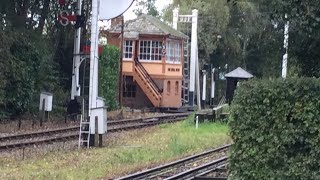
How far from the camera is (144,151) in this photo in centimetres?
2191

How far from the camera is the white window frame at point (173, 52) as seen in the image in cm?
5744

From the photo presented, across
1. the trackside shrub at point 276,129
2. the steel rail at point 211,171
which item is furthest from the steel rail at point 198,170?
the trackside shrub at point 276,129

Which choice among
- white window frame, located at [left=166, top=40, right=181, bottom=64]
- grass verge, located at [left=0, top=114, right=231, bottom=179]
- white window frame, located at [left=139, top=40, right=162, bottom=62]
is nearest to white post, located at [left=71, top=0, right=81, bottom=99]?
grass verge, located at [left=0, top=114, right=231, bottom=179]

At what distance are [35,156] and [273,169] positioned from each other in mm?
10263

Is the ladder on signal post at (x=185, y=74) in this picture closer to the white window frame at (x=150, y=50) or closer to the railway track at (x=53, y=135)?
the white window frame at (x=150, y=50)

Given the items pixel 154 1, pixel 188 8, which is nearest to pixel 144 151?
pixel 188 8

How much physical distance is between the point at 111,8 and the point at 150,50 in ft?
109

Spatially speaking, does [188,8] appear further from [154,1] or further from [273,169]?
[273,169]

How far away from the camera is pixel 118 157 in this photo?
19.9 m

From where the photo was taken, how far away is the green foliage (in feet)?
148

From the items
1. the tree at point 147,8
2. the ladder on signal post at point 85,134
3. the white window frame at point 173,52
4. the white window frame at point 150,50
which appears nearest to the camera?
the ladder on signal post at point 85,134

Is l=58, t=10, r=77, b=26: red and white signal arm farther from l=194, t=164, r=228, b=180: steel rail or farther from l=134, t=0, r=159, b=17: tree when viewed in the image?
l=134, t=0, r=159, b=17: tree

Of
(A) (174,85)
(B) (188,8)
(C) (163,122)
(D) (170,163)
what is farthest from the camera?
(B) (188,8)

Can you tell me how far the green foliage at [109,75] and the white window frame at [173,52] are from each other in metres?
10.6
